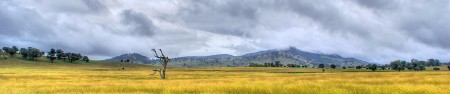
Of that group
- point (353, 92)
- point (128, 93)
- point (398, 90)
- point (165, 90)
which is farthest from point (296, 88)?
point (128, 93)

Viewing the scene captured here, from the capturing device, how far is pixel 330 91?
2953 centimetres

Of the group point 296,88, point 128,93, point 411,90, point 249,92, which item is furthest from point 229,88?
point 411,90

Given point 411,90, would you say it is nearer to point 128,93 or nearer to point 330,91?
point 330,91

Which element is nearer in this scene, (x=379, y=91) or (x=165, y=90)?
(x=379, y=91)

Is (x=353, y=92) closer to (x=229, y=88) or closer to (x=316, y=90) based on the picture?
(x=316, y=90)

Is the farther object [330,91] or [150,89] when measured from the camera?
[150,89]

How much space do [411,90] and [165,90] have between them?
15449 mm

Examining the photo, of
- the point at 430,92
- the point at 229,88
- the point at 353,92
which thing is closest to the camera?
the point at 430,92

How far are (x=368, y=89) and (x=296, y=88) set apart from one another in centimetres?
454

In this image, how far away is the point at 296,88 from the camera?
3180 cm

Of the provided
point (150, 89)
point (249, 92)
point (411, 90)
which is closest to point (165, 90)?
point (150, 89)

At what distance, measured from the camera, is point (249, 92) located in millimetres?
31094

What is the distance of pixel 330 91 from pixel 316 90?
1.25 m

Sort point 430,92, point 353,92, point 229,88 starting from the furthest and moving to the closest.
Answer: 1. point 229,88
2. point 353,92
3. point 430,92
